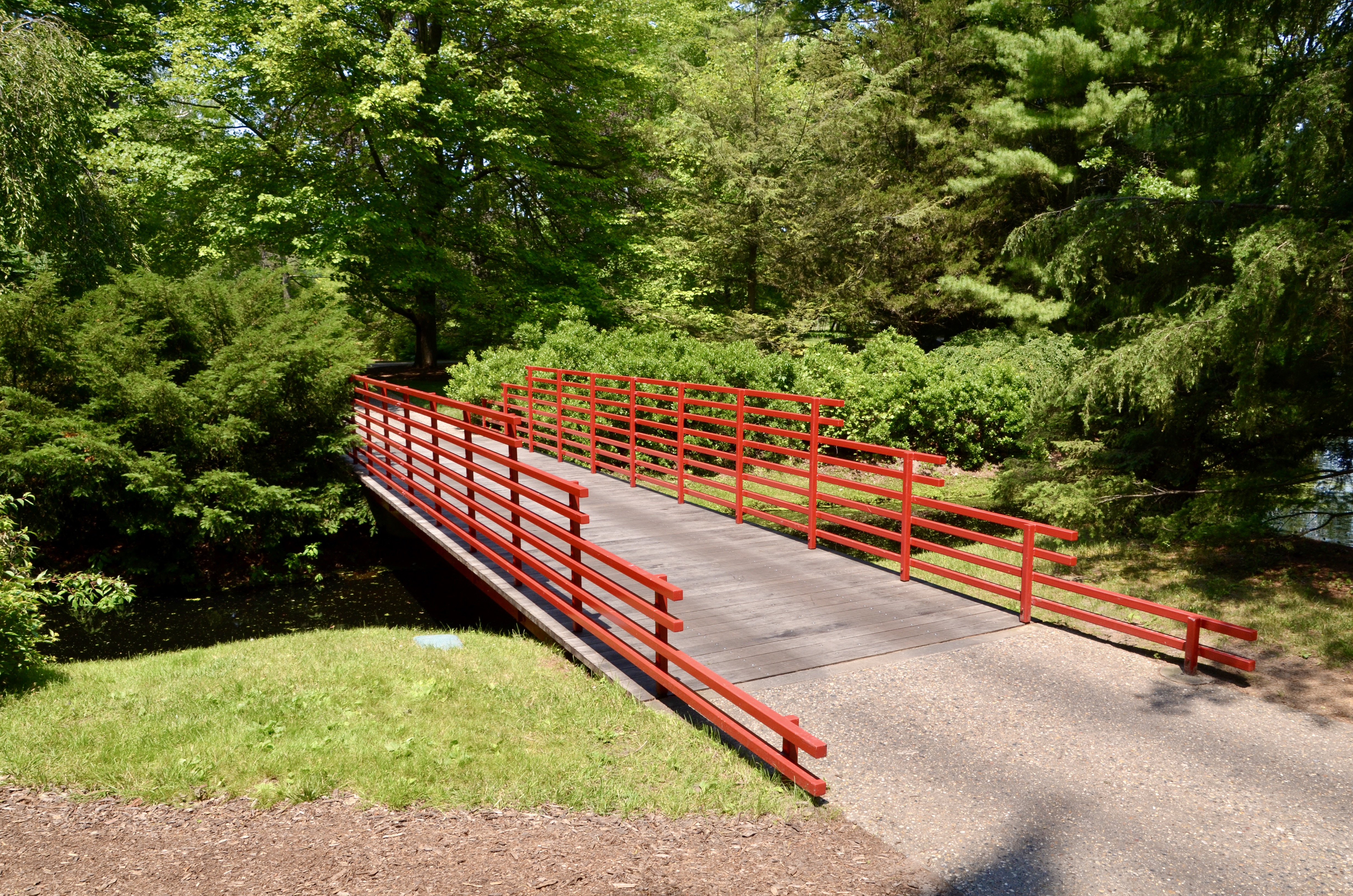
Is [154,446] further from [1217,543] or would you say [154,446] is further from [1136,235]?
[1217,543]

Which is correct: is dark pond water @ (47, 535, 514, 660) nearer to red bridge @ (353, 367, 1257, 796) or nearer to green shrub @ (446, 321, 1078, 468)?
red bridge @ (353, 367, 1257, 796)

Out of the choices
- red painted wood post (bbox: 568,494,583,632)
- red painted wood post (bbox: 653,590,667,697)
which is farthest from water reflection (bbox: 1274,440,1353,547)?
red painted wood post (bbox: 568,494,583,632)

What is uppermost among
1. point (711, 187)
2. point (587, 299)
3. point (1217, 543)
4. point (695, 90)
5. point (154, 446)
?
point (695, 90)

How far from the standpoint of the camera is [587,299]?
77.8ft

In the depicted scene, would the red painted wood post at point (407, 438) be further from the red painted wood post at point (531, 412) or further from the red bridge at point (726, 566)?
the red painted wood post at point (531, 412)

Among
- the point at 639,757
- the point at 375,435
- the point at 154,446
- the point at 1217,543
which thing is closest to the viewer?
the point at 639,757

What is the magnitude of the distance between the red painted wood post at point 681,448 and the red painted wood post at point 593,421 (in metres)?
1.91

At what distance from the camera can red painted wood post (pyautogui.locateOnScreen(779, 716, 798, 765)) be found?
14.1 ft

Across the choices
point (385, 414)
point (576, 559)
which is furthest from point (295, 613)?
point (576, 559)

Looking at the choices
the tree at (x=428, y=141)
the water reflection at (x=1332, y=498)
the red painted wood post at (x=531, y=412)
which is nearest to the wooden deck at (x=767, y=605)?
the water reflection at (x=1332, y=498)

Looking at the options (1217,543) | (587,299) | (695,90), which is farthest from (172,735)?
(695,90)

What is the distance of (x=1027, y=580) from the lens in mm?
6660

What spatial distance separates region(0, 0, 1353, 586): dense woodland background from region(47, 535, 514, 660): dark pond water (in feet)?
3.09

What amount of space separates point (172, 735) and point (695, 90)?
22.3 metres
